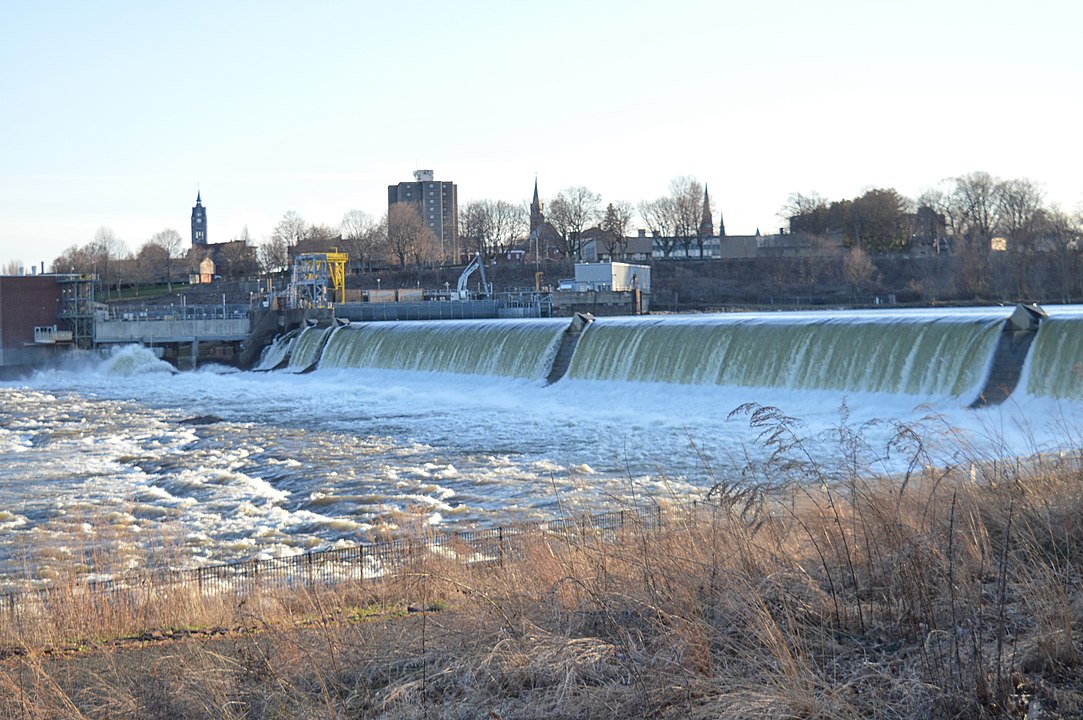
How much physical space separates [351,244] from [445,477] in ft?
356

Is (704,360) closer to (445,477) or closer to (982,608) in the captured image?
(445,477)

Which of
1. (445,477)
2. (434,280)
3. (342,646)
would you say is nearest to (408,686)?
(342,646)

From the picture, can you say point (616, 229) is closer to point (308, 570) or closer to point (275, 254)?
point (275, 254)

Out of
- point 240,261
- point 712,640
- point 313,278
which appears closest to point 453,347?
point 313,278

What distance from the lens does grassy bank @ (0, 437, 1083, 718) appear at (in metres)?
4.91

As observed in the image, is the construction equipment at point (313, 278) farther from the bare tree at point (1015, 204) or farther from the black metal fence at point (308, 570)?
the bare tree at point (1015, 204)

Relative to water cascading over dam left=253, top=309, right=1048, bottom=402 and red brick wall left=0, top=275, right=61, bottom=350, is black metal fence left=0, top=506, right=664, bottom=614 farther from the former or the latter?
red brick wall left=0, top=275, right=61, bottom=350

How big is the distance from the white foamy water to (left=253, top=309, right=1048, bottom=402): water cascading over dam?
109 millimetres

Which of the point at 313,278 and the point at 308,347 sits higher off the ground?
the point at 313,278

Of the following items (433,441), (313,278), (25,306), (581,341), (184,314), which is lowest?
(433,441)

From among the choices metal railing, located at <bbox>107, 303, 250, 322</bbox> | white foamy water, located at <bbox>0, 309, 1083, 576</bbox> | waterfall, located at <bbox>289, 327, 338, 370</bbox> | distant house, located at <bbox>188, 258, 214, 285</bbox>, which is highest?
distant house, located at <bbox>188, 258, 214, 285</bbox>

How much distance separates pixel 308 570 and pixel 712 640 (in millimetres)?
6398

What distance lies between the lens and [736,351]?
32.4m

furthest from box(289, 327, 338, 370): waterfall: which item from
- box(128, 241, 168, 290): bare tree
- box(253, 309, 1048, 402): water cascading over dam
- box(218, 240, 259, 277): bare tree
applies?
box(218, 240, 259, 277): bare tree
